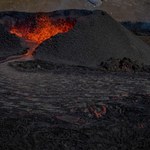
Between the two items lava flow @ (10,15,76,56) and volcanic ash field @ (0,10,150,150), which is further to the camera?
lava flow @ (10,15,76,56)

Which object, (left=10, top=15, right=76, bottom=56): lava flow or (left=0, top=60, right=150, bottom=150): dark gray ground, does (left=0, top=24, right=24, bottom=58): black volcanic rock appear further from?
(left=0, top=60, right=150, bottom=150): dark gray ground

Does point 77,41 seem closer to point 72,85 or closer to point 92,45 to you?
point 92,45

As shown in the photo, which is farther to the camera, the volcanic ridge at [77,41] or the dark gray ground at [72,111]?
the volcanic ridge at [77,41]

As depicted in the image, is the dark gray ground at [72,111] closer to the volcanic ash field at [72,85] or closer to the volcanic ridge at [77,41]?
the volcanic ash field at [72,85]

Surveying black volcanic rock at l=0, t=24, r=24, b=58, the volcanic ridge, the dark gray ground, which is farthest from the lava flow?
the dark gray ground

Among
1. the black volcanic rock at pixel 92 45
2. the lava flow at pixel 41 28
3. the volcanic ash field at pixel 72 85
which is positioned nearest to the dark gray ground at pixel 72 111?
the volcanic ash field at pixel 72 85

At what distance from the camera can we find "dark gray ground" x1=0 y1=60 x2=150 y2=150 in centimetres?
506

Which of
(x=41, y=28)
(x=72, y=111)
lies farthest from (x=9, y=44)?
(x=72, y=111)

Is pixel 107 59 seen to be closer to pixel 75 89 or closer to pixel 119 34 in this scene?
pixel 119 34

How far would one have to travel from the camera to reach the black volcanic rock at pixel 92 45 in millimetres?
10805

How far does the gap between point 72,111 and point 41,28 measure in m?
7.65

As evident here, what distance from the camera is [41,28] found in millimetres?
13383

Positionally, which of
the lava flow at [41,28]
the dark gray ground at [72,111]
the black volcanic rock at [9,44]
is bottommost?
the dark gray ground at [72,111]

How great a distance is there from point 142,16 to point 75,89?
32.6 feet
